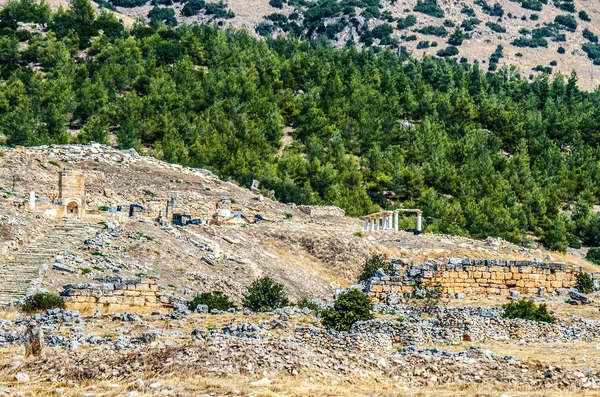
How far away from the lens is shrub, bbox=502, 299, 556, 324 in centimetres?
1969

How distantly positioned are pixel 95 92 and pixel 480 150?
24214mm

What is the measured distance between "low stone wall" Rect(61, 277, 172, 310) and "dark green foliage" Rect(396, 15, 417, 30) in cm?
16337

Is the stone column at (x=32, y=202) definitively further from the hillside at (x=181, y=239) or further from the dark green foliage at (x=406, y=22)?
the dark green foliage at (x=406, y=22)

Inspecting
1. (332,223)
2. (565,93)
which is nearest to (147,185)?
(332,223)

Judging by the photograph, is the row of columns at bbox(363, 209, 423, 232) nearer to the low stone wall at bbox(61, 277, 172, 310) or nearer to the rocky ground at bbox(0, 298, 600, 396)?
the low stone wall at bbox(61, 277, 172, 310)

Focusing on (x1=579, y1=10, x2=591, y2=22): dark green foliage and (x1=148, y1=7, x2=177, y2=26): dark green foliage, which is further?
(x1=579, y1=10, x2=591, y2=22): dark green foliage

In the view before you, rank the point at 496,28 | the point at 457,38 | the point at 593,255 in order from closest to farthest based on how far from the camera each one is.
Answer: the point at 593,255, the point at 457,38, the point at 496,28

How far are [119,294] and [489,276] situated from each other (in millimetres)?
7777

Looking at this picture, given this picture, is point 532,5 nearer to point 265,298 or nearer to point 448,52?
point 448,52

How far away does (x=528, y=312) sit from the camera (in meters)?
19.8

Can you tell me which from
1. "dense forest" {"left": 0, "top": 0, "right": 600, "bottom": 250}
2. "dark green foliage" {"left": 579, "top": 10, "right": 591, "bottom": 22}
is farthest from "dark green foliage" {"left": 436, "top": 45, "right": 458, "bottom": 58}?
"dense forest" {"left": 0, "top": 0, "right": 600, "bottom": 250}

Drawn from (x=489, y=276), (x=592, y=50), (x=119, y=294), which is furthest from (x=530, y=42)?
(x=119, y=294)

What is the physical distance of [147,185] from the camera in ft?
140

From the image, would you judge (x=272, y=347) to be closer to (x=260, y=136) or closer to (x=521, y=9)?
(x=260, y=136)
